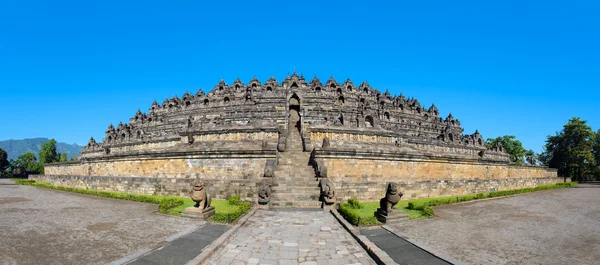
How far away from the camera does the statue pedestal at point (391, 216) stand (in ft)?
39.2

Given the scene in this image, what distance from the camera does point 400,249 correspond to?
8453 mm

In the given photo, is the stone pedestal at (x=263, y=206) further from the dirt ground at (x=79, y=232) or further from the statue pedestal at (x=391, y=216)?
the statue pedestal at (x=391, y=216)

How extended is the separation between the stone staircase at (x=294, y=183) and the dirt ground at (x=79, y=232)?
5091 millimetres

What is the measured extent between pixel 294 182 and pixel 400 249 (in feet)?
29.9

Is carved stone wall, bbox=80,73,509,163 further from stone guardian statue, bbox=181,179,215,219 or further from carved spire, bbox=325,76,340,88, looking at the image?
stone guardian statue, bbox=181,179,215,219

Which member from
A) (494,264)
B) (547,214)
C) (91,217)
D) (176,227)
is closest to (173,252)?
(176,227)

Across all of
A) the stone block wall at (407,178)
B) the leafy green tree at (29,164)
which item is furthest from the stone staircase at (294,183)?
the leafy green tree at (29,164)

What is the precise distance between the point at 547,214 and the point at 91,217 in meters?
22.2

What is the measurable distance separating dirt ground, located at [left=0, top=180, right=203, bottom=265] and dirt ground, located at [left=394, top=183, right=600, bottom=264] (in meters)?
9.04

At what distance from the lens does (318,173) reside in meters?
17.5

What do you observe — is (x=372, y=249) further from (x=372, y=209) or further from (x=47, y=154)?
(x=47, y=154)

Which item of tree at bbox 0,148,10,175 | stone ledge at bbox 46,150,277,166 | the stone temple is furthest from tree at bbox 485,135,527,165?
tree at bbox 0,148,10,175

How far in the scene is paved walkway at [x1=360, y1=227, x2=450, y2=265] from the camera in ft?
24.6

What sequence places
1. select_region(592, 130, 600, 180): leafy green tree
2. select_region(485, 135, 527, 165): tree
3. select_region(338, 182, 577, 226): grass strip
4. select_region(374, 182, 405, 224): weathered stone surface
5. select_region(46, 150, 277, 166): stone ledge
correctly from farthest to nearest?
select_region(485, 135, 527, 165): tree < select_region(592, 130, 600, 180): leafy green tree < select_region(46, 150, 277, 166): stone ledge < select_region(374, 182, 405, 224): weathered stone surface < select_region(338, 182, 577, 226): grass strip
